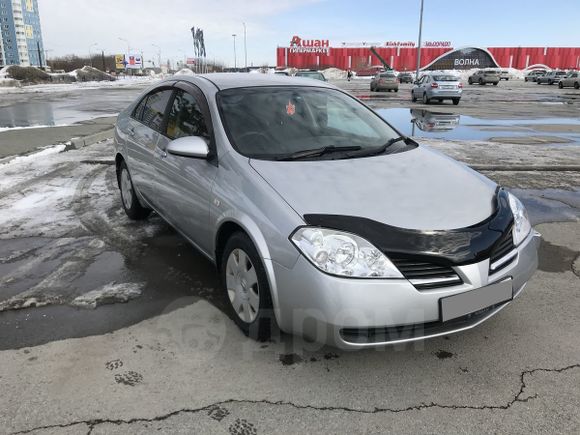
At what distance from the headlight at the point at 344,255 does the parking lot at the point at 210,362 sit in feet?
2.17

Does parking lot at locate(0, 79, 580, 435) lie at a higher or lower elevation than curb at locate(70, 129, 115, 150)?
lower

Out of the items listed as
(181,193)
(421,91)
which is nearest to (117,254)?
(181,193)

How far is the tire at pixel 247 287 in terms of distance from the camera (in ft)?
9.14

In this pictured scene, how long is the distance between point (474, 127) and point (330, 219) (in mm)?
12731

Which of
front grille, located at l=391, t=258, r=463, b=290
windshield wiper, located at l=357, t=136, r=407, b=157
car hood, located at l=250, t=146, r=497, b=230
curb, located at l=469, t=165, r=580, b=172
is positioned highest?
windshield wiper, located at l=357, t=136, r=407, b=157

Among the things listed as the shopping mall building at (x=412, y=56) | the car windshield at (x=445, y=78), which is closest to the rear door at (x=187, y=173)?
the car windshield at (x=445, y=78)

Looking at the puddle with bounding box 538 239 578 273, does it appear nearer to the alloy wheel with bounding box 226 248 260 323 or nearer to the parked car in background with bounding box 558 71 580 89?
the alloy wheel with bounding box 226 248 260 323

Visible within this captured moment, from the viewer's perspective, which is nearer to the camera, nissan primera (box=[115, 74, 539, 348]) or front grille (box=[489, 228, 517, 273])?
nissan primera (box=[115, 74, 539, 348])

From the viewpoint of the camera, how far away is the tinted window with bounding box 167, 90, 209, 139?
374cm

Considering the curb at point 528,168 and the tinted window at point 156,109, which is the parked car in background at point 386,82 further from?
the tinted window at point 156,109

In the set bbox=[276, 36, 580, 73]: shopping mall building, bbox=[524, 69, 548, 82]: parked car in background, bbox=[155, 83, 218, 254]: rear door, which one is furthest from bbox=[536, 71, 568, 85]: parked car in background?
bbox=[155, 83, 218, 254]: rear door

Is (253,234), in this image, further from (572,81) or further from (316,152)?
(572,81)

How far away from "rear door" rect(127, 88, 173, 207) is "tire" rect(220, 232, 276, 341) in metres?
1.64

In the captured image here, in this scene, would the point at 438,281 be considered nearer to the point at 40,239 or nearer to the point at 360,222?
the point at 360,222
